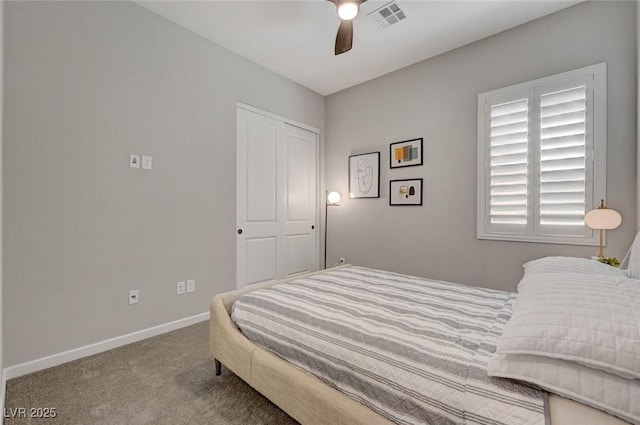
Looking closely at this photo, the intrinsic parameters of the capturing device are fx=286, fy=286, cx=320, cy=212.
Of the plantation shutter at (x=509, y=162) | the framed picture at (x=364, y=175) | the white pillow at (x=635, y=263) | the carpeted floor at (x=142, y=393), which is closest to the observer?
the white pillow at (x=635, y=263)

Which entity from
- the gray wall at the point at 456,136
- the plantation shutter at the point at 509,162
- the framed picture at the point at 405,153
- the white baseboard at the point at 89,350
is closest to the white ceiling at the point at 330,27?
the gray wall at the point at 456,136

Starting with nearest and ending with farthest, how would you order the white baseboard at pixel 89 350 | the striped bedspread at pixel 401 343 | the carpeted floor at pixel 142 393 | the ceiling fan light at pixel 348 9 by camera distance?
the striped bedspread at pixel 401 343, the carpeted floor at pixel 142 393, the white baseboard at pixel 89 350, the ceiling fan light at pixel 348 9

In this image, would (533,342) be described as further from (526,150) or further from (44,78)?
(44,78)

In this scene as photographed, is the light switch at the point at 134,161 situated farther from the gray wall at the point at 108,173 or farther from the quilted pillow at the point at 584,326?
the quilted pillow at the point at 584,326

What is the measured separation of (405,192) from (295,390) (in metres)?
2.68

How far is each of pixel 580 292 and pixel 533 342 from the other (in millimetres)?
297

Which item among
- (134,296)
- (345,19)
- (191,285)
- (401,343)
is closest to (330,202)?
(191,285)

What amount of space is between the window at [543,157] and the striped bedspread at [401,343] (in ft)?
4.04

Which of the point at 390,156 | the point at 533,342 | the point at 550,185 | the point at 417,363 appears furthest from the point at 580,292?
the point at 390,156

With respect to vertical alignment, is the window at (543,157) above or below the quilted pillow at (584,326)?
above

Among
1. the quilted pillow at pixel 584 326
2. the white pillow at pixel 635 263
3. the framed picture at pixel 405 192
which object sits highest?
the framed picture at pixel 405 192

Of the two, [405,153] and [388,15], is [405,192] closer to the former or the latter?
[405,153]

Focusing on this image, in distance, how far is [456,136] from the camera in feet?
10.0

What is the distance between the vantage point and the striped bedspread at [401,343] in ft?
2.87
